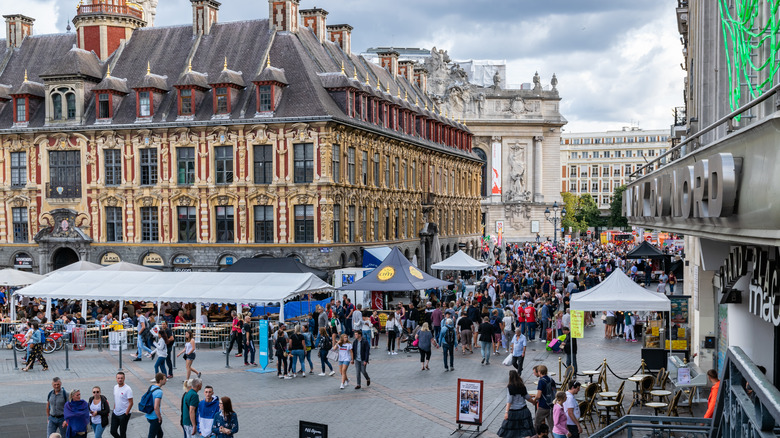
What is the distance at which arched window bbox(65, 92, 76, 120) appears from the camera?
141 feet

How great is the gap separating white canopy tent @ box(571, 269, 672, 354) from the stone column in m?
78.9

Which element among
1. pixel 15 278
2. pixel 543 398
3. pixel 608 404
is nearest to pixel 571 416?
pixel 543 398

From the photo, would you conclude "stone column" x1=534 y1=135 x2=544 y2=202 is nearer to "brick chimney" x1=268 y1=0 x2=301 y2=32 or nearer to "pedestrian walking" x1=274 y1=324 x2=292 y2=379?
"brick chimney" x1=268 y1=0 x2=301 y2=32

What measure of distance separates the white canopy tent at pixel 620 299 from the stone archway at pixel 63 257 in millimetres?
29967

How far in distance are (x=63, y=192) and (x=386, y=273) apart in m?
20.0

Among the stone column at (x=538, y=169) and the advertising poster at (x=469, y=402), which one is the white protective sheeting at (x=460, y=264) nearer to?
the advertising poster at (x=469, y=402)

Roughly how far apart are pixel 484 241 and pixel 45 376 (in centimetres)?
5762

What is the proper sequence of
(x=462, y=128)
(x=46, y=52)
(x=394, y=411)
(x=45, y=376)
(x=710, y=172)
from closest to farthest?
1. (x=710, y=172)
2. (x=394, y=411)
3. (x=45, y=376)
4. (x=46, y=52)
5. (x=462, y=128)

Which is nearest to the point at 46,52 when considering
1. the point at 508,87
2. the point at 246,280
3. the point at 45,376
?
the point at 246,280

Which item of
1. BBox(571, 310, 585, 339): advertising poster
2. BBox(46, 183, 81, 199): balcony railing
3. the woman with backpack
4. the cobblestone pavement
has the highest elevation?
BBox(46, 183, 81, 199): balcony railing

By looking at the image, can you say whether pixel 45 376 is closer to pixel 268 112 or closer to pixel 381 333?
pixel 381 333

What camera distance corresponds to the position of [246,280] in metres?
30.0

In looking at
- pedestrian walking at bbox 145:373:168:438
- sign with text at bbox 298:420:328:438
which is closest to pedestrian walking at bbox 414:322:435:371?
pedestrian walking at bbox 145:373:168:438

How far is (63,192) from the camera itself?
1689 inches
